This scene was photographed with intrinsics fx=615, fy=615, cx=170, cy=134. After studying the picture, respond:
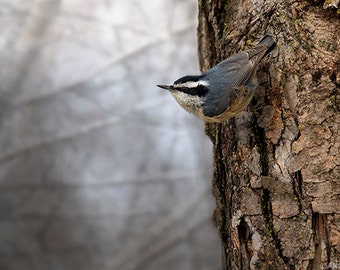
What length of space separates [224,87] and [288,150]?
0.51 meters

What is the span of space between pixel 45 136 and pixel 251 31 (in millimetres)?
2865

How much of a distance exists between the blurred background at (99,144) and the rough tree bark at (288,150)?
2.49 metres

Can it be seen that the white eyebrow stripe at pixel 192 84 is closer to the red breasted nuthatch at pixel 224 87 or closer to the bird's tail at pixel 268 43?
the red breasted nuthatch at pixel 224 87

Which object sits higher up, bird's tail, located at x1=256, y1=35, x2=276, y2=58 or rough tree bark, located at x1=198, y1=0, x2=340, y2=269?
bird's tail, located at x1=256, y1=35, x2=276, y2=58

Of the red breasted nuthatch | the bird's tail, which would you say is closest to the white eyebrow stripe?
the red breasted nuthatch

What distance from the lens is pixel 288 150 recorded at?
206cm

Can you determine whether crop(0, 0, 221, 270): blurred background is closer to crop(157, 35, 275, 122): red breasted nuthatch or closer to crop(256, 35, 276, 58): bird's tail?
crop(157, 35, 275, 122): red breasted nuthatch

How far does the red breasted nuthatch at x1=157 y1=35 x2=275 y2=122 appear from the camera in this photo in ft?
7.16

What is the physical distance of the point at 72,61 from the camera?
15.7 ft

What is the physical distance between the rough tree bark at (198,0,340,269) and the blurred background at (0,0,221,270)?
8.18 feet

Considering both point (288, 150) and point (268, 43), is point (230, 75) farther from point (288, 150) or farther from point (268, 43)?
point (288, 150)

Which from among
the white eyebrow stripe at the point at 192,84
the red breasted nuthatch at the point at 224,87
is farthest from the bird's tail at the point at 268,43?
the white eyebrow stripe at the point at 192,84

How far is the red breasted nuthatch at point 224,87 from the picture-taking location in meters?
2.18

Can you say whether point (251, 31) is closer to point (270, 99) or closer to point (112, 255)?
point (270, 99)
